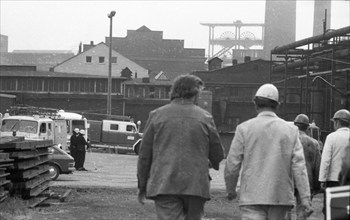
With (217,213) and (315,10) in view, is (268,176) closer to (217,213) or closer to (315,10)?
(217,213)

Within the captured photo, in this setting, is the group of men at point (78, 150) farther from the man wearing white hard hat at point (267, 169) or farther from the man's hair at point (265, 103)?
the man wearing white hard hat at point (267, 169)

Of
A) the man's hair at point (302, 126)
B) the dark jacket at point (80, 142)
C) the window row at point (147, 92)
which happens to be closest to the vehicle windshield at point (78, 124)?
the dark jacket at point (80, 142)

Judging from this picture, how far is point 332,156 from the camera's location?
10.9 metres

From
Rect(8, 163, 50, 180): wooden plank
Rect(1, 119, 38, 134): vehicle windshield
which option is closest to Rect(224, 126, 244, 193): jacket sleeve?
Rect(8, 163, 50, 180): wooden plank

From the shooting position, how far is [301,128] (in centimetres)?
1207

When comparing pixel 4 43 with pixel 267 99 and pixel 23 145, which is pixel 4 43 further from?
pixel 267 99

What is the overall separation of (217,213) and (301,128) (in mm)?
4235

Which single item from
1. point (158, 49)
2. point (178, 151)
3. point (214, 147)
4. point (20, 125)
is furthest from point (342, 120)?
point (158, 49)

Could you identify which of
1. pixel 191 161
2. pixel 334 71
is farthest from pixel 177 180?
pixel 334 71

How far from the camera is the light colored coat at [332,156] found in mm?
10812

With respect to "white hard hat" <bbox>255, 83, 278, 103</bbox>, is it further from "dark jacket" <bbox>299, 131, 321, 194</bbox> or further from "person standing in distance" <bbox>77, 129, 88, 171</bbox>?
"person standing in distance" <bbox>77, 129, 88, 171</bbox>

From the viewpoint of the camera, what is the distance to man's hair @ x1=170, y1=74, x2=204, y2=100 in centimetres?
739

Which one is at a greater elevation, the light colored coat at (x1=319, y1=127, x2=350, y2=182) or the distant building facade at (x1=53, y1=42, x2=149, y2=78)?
the distant building facade at (x1=53, y1=42, x2=149, y2=78)

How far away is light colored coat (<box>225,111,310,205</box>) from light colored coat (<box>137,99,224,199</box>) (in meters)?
0.23
